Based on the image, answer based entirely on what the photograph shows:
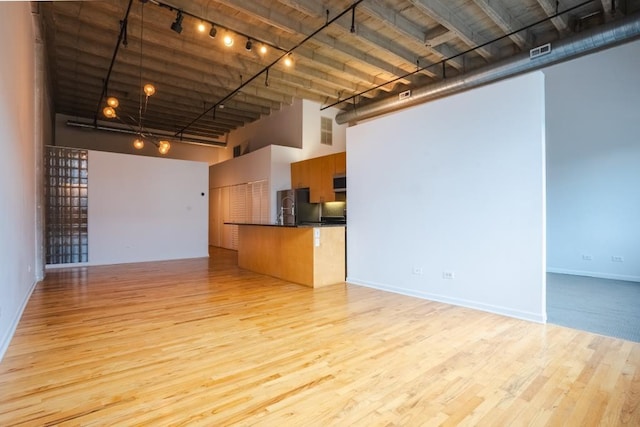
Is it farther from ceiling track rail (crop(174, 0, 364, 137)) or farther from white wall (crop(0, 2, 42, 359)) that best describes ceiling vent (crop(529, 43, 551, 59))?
white wall (crop(0, 2, 42, 359))

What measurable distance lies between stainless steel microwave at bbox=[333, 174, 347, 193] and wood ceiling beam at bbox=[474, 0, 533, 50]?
11.9 feet

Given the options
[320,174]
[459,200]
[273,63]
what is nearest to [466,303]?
[459,200]

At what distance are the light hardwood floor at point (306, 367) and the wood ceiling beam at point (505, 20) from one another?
13.6 ft

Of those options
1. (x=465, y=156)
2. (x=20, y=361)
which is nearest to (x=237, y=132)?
(x=465, y=156)

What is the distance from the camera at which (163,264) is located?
7918 mm

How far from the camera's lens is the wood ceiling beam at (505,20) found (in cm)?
453

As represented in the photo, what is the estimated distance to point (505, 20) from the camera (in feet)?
15.9

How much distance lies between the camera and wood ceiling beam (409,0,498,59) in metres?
4.41

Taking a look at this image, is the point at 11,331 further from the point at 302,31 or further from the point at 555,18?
the point at 555,18

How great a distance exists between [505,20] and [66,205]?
938 cm

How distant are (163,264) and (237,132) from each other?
5.64 metres

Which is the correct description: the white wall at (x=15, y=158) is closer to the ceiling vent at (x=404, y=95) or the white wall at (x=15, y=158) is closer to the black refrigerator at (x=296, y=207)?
the black refrigerator at (x=296, y=207)

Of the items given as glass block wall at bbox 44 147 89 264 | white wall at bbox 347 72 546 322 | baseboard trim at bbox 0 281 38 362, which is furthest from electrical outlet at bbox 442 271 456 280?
glass block wall at bbox 44 147 89 264

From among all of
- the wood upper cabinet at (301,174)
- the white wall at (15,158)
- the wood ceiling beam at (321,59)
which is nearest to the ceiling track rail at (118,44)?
the wood ceiling beam at (321,59)
